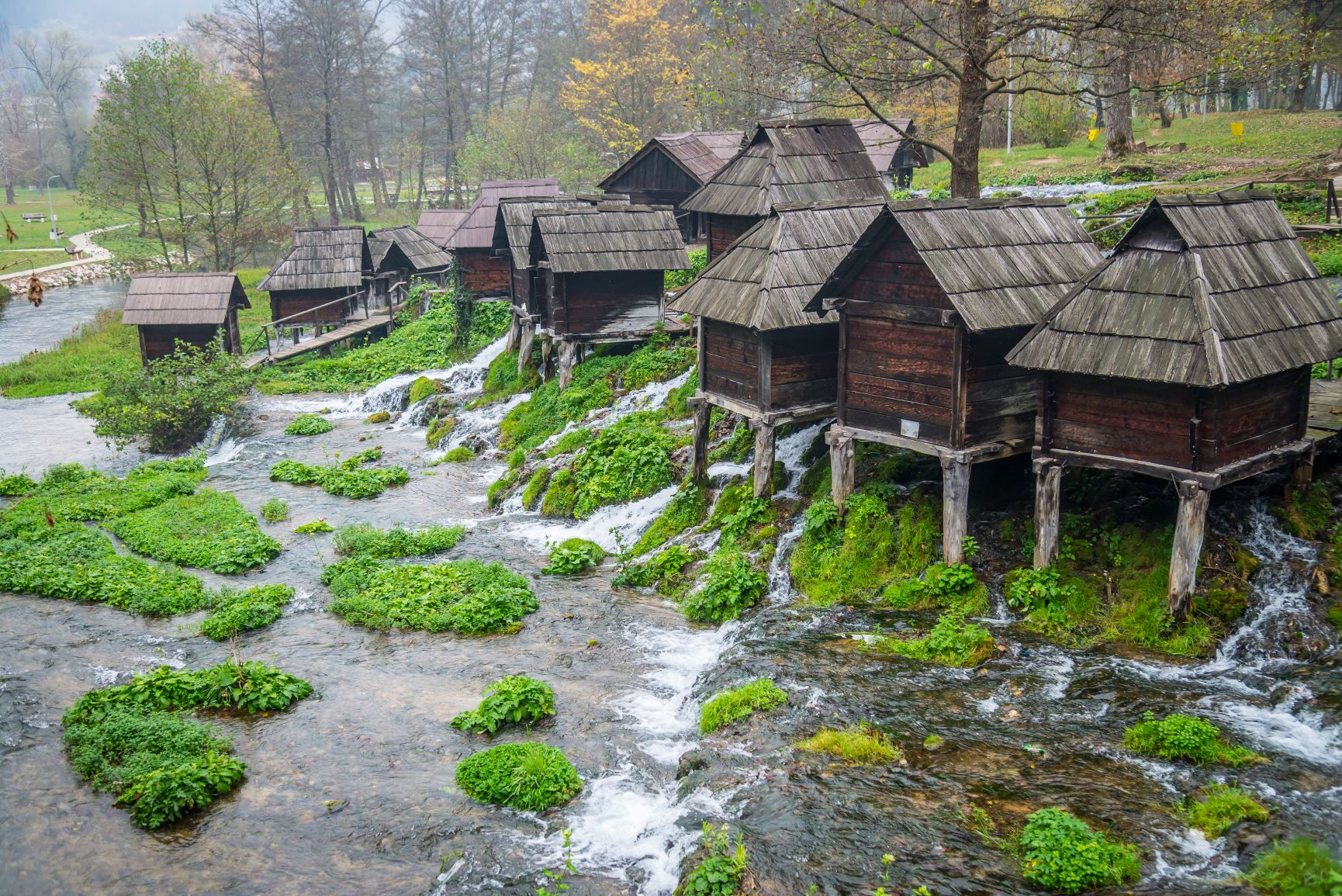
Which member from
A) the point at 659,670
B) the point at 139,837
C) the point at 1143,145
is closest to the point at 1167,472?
the point at 659,670

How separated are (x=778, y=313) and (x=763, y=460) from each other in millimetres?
2492

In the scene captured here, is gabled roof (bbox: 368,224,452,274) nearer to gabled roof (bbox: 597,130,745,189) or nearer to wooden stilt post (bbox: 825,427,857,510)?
gabled roof (bbox: 597,130,745,189)

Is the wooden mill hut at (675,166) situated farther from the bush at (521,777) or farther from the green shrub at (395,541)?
the bush at (521,777)

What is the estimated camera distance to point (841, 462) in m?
15.7

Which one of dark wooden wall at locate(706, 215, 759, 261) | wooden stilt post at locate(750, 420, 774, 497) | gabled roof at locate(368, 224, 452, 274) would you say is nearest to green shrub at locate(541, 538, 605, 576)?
wooden stilt post at locate(750, 420, 774, 497)

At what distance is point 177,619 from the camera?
16.5 metres

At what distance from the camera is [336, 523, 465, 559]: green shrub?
19250 mm

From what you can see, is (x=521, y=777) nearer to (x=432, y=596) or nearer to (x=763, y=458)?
(x=432, y=596)

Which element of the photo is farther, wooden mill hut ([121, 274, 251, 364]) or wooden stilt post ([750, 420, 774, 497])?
wooden mill hut ([121, 274, 251, 364])

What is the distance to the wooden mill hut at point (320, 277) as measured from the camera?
39.0 meters

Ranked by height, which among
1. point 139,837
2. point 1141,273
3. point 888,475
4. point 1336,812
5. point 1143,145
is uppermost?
point 1143,145

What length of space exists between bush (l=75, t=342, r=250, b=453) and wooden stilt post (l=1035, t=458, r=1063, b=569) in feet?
75.8

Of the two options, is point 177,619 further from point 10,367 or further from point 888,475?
point 10,367

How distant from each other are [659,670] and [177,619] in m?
7.88
